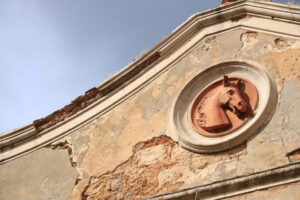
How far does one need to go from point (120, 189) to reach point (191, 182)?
2.93ft

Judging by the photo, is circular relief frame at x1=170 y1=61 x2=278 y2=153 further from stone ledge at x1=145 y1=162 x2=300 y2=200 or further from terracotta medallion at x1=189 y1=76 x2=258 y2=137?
stone ledge at x1=145 y1=162 x2=300 y2=200

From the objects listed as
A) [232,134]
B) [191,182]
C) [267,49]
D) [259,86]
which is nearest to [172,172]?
[191,182]

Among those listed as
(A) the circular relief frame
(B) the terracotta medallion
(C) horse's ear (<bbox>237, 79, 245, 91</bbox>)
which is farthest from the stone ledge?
(C) horse's ear (<bbox>237, 79, 245, 91</bbox>)

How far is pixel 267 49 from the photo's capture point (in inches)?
273

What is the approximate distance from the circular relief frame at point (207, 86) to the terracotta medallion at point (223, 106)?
0.14ft

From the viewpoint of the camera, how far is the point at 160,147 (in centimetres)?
674

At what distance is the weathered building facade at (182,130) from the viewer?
598 cm

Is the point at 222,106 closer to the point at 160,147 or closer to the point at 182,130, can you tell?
the point at 182,130

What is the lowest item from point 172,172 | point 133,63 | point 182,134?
point 172,172

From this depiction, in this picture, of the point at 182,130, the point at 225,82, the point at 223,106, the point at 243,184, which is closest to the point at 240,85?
the point at 225,82

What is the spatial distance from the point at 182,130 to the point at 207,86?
681 millimetres

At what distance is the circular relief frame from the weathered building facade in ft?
0.04

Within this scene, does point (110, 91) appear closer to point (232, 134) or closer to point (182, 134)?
point (182, 134)

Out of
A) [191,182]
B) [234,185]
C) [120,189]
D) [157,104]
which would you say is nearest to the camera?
[234,185]
